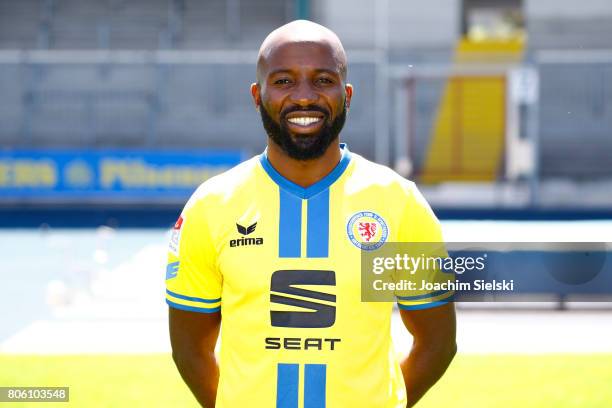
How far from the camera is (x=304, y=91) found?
2.07 m

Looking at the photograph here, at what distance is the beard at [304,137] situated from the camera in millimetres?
2117

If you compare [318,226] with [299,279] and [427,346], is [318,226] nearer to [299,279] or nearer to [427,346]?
[299,279]

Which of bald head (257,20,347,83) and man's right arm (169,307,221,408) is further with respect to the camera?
man's right arm (169,307,221,408)

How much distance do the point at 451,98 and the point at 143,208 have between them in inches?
294

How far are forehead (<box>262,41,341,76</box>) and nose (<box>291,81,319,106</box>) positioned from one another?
4 centimetres

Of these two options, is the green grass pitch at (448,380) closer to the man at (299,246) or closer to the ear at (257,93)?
the man at (299,246)

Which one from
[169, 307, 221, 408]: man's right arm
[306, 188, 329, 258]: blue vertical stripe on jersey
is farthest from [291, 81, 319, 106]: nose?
[169, 307, 221, 408]: man's right arm

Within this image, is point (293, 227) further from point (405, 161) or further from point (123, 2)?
point (123, 2)

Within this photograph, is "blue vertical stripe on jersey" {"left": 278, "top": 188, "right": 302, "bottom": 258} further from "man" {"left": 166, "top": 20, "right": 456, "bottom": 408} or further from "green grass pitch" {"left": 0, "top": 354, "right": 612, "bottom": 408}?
"green grass pitch" {"left": 0, "top": 354, "right": 612, "bottom": 408}

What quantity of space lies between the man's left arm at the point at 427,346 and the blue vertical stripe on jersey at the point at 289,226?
0.36m

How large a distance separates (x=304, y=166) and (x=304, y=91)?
195 mm

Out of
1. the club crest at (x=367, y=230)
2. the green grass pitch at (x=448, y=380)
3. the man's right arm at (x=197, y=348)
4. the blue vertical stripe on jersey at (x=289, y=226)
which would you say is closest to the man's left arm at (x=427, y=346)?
the club crest at (x=367, y=230)

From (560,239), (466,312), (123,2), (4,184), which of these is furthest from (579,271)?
(123,2)

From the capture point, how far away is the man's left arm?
2275 mm
